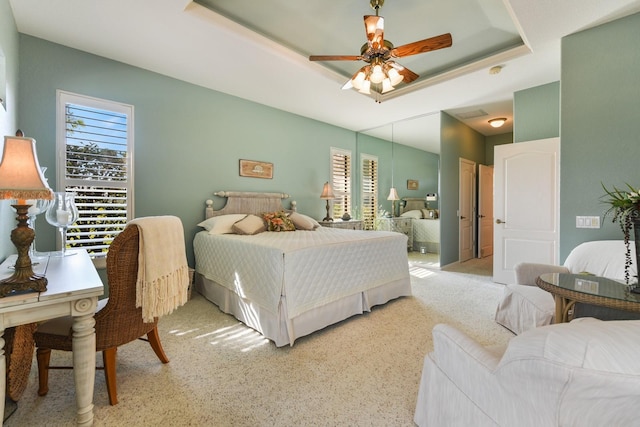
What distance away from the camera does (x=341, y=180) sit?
224 inches

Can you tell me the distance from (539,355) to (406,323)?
2.16m

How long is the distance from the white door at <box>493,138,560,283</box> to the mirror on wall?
3.63 feet

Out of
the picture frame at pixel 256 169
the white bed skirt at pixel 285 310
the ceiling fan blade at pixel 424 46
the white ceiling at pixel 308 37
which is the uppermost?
the white ceiling at pixel 308 37

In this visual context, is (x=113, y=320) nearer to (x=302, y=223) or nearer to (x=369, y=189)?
(x=302, y=223)

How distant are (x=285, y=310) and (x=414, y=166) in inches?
164

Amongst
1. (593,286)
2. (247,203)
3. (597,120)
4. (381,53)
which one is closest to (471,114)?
(597,120)

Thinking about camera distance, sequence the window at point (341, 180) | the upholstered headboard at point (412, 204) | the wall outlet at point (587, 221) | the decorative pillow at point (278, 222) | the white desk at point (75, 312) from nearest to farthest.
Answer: the white desk at point (75, 312), the wall outlet at point (587, 221), the decorative pillow at point (278, 222), the upholstered headboard at point (412, 204), the window at point (341, 180)

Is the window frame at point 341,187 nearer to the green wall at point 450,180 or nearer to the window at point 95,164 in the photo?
the green wall at point 450,180

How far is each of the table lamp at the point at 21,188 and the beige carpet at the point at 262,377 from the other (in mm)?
834

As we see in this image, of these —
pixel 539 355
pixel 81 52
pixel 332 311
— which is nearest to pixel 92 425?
pixel 332 311

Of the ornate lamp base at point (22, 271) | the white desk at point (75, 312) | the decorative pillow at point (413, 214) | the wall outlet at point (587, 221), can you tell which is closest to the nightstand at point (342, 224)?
the decorative pillow at point (413, 214)

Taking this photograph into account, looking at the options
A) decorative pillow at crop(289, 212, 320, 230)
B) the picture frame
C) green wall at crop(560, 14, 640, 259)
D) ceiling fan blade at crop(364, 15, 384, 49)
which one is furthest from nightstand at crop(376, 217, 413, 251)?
ceiling fan blade at crop(364, 15, 384, 49)

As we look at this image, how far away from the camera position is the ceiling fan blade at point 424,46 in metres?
2.11

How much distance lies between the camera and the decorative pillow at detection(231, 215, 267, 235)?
3.42 m
